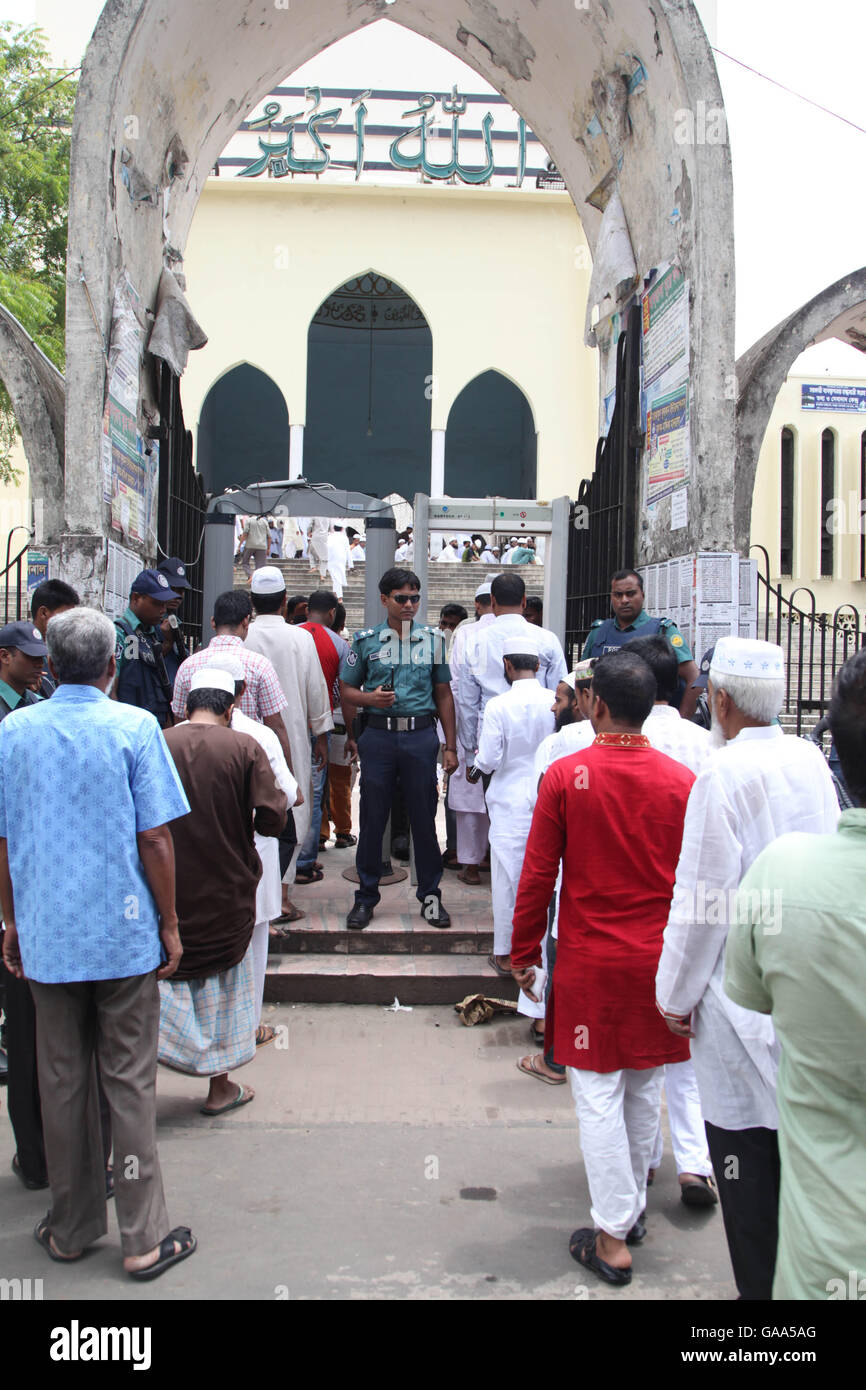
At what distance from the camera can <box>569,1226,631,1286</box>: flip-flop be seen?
2.86 m

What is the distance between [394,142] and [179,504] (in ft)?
60.0

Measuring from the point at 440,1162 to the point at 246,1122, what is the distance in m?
0.79

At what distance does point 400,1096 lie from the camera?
4129 millimetres

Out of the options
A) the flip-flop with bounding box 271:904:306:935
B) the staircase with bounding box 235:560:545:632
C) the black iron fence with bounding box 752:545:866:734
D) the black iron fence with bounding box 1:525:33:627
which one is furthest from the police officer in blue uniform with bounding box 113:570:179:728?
the staircase with bounding box 235:560:545:632

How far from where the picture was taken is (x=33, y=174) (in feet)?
43.4

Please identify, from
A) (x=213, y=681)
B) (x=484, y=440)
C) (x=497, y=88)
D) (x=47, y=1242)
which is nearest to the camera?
(x=47, y=1242)

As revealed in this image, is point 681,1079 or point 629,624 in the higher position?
point 629,624

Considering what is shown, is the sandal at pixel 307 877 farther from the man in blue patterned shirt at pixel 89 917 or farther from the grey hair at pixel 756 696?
the grey hair at pixel 756 696

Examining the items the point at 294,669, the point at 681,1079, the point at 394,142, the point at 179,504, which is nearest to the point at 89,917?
the point at 681,1079

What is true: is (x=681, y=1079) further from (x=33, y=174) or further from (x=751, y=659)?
(x=33, y=174)

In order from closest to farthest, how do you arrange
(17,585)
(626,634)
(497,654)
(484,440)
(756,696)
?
(756,696)
(626,634)
(497,654)
(17,585)
(484,440)

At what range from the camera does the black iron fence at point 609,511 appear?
7078 millimetres

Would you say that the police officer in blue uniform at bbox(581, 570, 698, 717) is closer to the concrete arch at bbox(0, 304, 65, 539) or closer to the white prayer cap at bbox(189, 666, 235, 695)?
the white prayer cap at bbox(189, 666, 235, 695)
